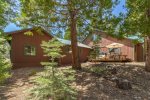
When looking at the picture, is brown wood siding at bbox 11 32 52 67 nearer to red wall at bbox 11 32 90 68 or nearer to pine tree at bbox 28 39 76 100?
red wall at bbox 11 32 90 68

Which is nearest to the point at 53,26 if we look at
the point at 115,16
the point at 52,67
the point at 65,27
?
the point at 65,27

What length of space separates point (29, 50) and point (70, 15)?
9625mm

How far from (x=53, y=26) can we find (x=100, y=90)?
239 inches

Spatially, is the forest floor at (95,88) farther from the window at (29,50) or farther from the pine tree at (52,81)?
the window at (29,50)

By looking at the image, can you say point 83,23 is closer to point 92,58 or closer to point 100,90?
point 100,90

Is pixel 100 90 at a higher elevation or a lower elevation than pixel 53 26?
lower

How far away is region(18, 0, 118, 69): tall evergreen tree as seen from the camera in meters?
13.3

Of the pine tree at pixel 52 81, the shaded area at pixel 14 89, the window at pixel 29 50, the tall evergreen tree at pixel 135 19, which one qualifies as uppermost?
the tall evergreen tree at pixel 135 19

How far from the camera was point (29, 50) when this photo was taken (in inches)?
920

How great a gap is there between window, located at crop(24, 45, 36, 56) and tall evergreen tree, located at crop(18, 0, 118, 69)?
752 centimetres

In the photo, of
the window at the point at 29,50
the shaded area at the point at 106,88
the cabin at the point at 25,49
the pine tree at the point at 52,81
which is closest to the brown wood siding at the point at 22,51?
the cabin at the point at 25,49

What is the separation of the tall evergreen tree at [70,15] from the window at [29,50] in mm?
7515

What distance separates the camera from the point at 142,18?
16328 mm

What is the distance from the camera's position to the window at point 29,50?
22.9m
